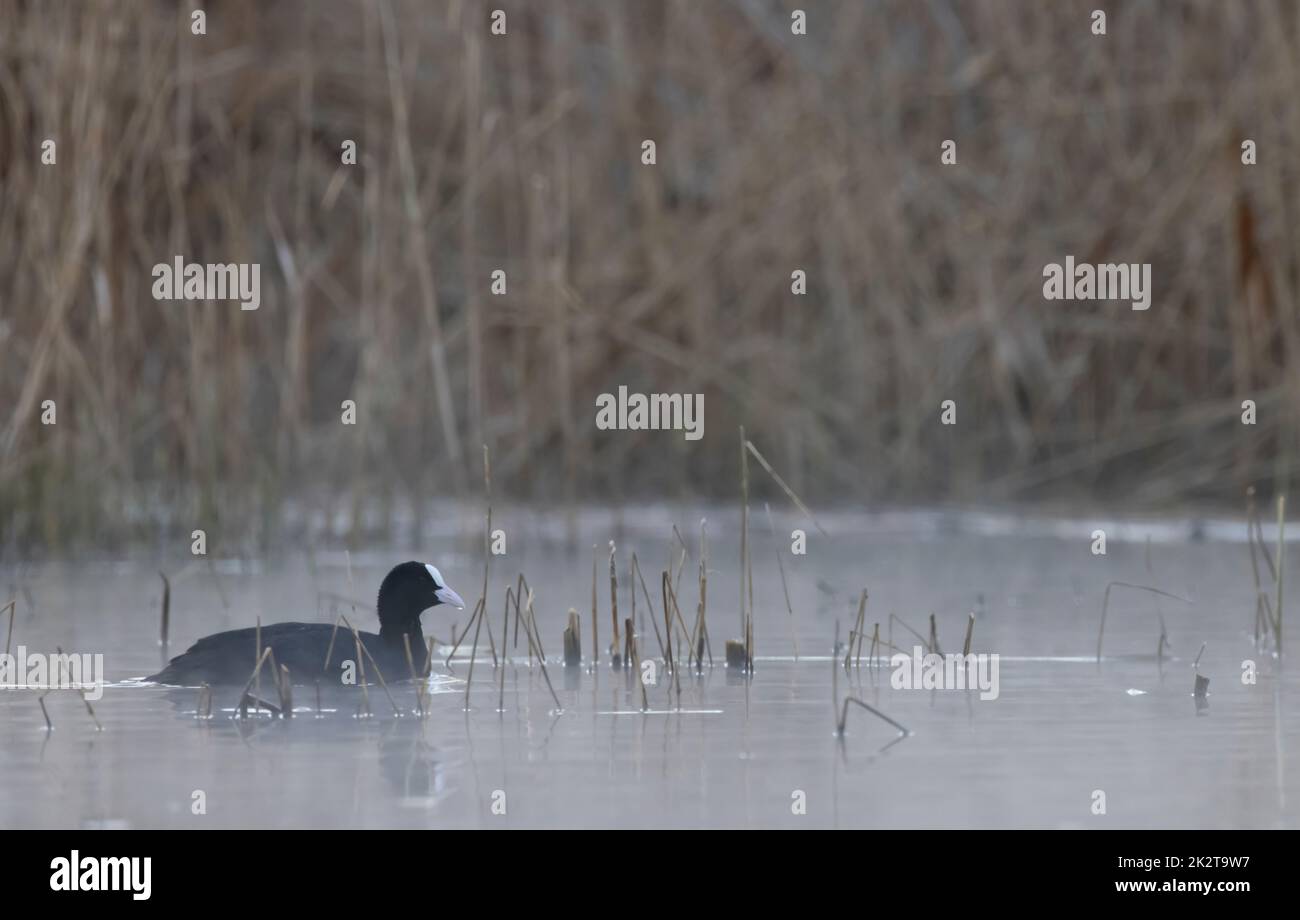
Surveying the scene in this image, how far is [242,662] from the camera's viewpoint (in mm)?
5797

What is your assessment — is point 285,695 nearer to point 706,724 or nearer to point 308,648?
point 308,648

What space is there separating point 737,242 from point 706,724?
533 cm

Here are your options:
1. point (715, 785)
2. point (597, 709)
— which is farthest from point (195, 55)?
point (715, 785)

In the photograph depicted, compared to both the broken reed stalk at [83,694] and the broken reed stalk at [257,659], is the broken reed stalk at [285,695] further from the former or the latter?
the broken reed stalk at [83,694]

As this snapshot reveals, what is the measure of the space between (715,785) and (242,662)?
5.57 feet

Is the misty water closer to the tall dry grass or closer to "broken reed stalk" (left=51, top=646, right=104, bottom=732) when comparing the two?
"broken reed stalk" (left=51, top=646, right=104, bottom=732)

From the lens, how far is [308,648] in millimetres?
5855

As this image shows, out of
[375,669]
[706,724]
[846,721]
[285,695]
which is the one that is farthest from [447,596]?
[846,721]

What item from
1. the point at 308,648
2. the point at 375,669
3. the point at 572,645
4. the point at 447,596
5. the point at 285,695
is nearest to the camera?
the point at 285,695

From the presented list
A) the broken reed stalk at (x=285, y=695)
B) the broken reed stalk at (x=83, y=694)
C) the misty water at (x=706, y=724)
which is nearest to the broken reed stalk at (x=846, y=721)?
the misty water at (x=706, y=724)

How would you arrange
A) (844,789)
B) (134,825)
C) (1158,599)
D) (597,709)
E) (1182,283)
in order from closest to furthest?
1. (134,825)
2. (844,789)
3. (597,709)
4. (1158,599)
5. (1182,283)

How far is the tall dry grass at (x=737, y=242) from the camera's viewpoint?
9516mm
